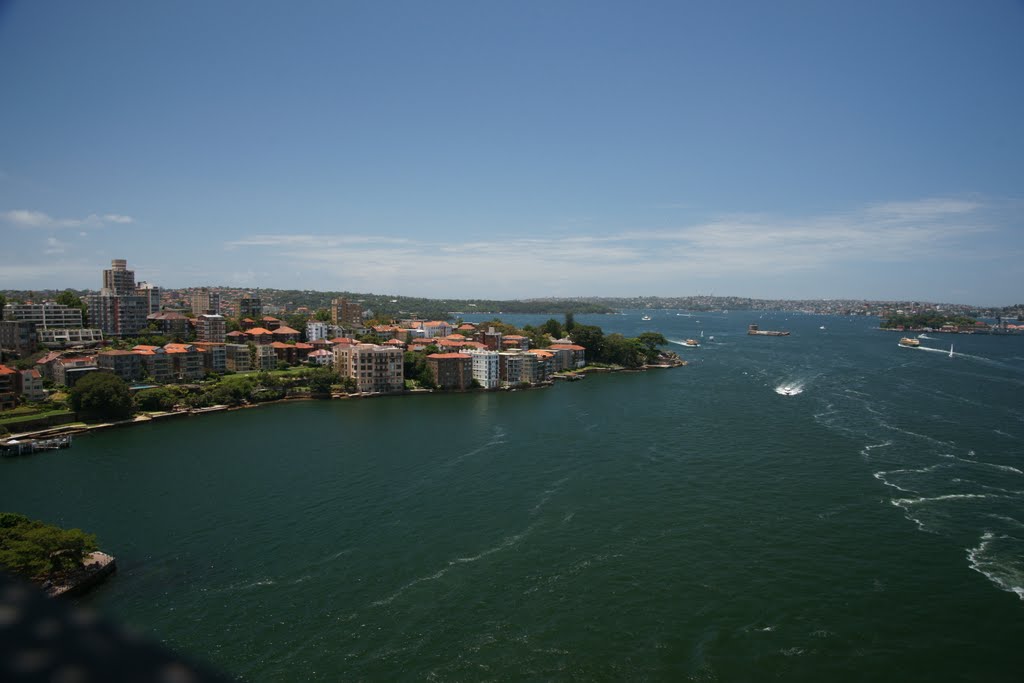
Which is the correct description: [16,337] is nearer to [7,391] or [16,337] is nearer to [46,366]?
[46,366]

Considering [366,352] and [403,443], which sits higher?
[366,352]

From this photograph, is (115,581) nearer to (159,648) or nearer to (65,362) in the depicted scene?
(159,648)

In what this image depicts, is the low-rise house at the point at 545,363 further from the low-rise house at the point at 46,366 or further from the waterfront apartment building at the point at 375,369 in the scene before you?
the low-rise house at the point at 46,366

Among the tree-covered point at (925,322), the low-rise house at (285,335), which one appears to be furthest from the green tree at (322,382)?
the tree-covered point at (925,322)

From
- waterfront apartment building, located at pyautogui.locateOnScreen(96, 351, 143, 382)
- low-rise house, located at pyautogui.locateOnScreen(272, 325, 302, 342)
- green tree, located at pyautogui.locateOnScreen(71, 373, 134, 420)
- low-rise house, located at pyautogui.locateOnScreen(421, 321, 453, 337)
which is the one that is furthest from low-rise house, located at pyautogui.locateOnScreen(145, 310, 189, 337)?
green tree, located at pyautogui.locateOnScreen(71, 373, 134, 420)

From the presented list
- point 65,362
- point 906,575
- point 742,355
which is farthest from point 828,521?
point 742,355

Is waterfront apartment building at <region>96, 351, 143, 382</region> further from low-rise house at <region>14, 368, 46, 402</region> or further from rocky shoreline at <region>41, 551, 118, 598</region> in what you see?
rocky shoreline at <region>41, 551, 118, 598</region>
